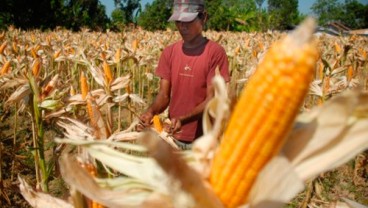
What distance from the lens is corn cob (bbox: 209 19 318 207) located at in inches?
32.2

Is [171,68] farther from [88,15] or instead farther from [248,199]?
[88,15]

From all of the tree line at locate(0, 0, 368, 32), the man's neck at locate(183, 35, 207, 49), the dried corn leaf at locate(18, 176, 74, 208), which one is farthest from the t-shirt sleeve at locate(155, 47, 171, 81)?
the tree line at locate(0, 0, 368, 32)

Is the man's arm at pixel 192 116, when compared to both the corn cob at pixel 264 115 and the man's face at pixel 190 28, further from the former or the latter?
the corn cob at pixel 264 115

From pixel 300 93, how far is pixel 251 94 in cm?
11

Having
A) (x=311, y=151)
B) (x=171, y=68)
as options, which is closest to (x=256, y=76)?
(x=311, y=151)

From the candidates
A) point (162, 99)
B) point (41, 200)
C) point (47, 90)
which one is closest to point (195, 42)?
point (162, 99)

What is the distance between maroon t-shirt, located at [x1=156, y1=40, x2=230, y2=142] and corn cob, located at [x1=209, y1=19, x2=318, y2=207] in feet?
7.72

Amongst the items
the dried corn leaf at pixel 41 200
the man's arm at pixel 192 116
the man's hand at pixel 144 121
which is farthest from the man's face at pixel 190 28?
the dried corn leaf at pixel 41 200

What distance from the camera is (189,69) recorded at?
11.0ft

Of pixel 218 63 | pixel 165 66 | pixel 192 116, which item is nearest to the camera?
pixel 192 116

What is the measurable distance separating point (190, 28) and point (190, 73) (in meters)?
0.43

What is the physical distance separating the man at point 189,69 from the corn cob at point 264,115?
7.04ft

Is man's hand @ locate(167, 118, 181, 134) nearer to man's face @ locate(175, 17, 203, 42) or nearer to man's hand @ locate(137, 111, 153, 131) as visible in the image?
man's hand @ locate(137, 111, 153, 131)

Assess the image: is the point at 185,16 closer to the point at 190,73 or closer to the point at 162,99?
the point at 190,73
